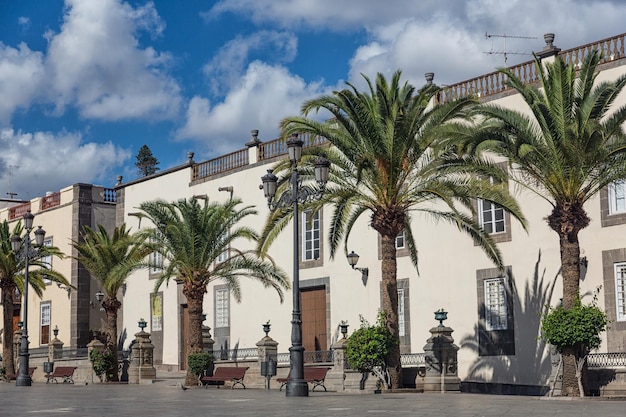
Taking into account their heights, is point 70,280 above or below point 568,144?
below

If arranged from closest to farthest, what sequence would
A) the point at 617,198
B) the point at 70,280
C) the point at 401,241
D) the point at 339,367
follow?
the point at 617,198
the point at 339,367
the point at 401,241
the point at 70,280

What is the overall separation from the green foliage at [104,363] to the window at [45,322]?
1006cm

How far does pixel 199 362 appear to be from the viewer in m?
31.7

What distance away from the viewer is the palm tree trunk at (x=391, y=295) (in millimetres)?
25203

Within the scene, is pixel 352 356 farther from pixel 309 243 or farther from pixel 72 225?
pixel 72 225

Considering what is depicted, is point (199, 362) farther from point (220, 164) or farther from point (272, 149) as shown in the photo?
point (220, 164)

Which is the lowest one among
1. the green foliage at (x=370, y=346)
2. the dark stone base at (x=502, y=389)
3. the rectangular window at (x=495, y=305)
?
the dark stone base at (x=502, y=389)

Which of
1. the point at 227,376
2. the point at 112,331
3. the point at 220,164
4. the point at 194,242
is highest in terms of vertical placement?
the point at 220,164

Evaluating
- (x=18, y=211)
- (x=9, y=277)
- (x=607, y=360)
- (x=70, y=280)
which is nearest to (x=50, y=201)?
(x=18, y=211)

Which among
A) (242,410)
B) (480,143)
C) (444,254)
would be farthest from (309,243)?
(242,410)

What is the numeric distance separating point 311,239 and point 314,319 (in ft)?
9.22

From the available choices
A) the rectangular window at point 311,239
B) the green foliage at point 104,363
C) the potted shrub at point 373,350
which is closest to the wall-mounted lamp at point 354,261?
the rectangular window at point 311,239

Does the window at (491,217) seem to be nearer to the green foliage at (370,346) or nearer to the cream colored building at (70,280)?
the green foliage at (370,346)

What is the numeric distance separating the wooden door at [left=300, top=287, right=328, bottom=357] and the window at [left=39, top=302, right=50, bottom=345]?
1758 centimetres
